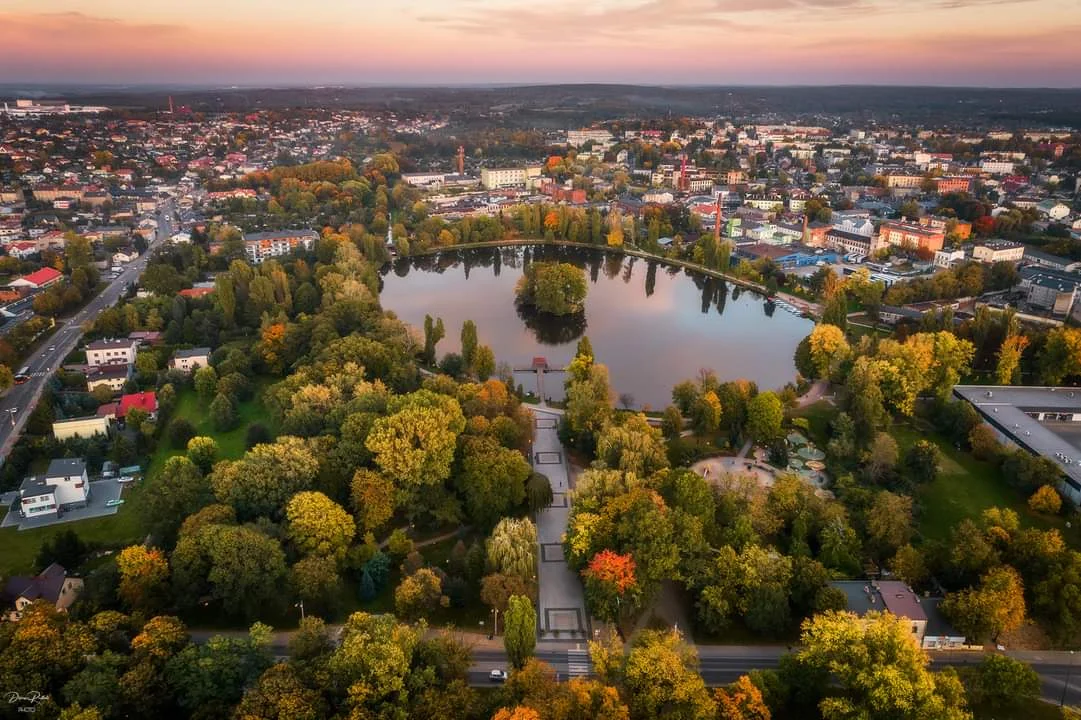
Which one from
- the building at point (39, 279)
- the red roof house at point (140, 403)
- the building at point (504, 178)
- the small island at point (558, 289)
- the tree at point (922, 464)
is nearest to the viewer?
the tree at point (922, 464)

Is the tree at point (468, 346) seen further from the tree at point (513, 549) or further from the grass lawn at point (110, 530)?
the tree at point (513, 549)

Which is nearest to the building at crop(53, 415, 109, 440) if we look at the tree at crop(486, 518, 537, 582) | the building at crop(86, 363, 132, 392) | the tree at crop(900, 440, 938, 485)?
the building at crop(86, 363, 132, 392)

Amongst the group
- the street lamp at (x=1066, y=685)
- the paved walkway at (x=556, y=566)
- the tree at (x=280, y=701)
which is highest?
the tree at (x=280, y=701)

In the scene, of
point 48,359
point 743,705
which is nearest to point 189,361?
point 48,359

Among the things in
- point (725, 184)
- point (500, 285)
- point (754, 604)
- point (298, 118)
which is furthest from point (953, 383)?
point (298, 118)

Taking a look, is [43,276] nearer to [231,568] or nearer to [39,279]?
[39,279]

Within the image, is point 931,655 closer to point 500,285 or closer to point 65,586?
point 65,586
